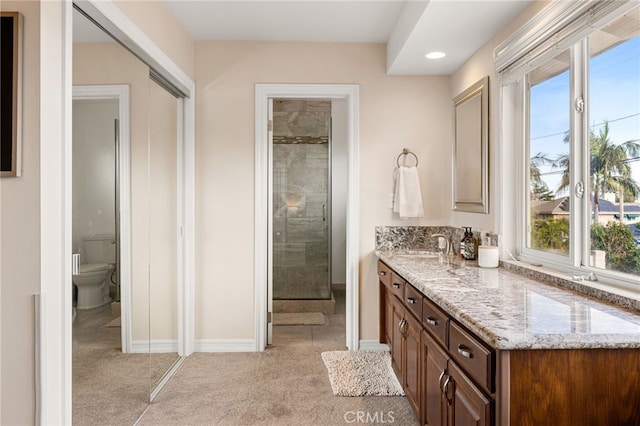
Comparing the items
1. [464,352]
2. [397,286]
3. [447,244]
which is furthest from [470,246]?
[464,352]

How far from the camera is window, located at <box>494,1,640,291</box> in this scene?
1.72 metres

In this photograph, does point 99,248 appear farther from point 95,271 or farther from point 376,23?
point 376,23

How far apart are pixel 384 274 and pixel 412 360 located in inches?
36.9

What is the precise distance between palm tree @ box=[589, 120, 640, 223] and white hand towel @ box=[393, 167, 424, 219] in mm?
1570

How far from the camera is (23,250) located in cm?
151

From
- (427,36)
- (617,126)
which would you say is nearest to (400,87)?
(427,36)

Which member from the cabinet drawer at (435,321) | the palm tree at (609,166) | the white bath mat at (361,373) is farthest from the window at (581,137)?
the white bath mat at (361,373)

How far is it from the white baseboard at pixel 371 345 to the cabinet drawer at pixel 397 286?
2.83ft

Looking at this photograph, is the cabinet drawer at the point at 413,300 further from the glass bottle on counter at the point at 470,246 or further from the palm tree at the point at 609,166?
the palm tree at the point at 609,166

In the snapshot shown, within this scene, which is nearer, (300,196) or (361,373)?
(361,373)

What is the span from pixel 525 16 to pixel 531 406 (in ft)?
6.74

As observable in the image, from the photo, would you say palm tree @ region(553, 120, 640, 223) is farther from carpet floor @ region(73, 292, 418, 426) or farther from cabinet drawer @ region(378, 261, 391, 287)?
carpet floor @ region(73, 292, 418, 426)

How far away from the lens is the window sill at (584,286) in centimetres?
158

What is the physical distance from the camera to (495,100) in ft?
9.02
